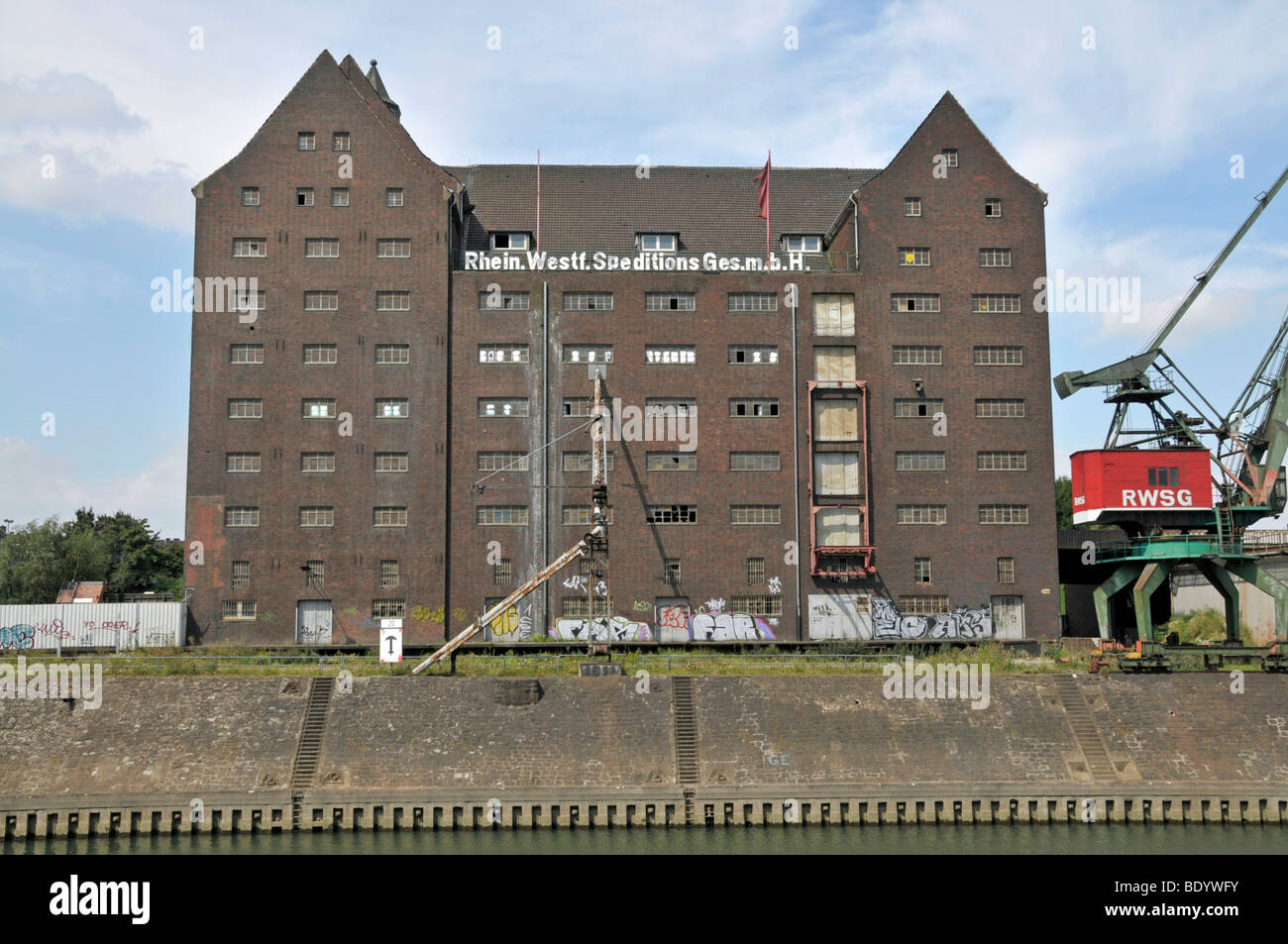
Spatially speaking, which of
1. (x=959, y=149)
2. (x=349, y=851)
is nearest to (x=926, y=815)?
(x=349, y=851)

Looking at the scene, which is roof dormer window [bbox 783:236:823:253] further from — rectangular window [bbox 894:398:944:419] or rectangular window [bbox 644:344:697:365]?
rectangular window [bbox 894:398:944:419]

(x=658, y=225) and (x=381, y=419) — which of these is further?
(x=658, y=225)

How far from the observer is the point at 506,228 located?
76.6 meters

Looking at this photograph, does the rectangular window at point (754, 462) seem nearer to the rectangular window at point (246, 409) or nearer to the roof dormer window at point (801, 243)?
the roof dormer window at point (801, 243)

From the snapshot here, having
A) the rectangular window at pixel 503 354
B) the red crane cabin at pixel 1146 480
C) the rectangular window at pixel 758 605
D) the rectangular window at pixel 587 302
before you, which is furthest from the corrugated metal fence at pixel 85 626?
the red crane cabin at pixel 1146 480

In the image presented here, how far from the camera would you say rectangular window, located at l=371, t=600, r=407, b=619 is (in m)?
67.2

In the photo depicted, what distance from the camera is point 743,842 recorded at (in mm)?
41344

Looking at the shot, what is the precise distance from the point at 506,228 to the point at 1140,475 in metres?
42.8

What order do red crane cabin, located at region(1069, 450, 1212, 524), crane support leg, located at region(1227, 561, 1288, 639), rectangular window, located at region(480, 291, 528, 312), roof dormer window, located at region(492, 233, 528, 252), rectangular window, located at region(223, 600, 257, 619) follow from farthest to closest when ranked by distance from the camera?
roof dormer window, located at region(492, 233, 528, 252), rectangular window, located at region(480, 291, 528, 312), rectangular window, located at region(223, 600, 257, 619), red crane cabin, located at region(1069, 450, 1212, 524), crane support leg, located at region(1227, 561, 1288, 639)

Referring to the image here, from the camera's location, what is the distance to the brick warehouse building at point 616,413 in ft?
223

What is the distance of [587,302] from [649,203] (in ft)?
41.5

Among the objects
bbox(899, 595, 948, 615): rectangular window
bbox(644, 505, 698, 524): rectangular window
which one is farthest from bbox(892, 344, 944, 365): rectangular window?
bbox(644, 505, 698, 524): rectangular window

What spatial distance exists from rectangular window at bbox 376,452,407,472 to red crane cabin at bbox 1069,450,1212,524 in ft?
130
